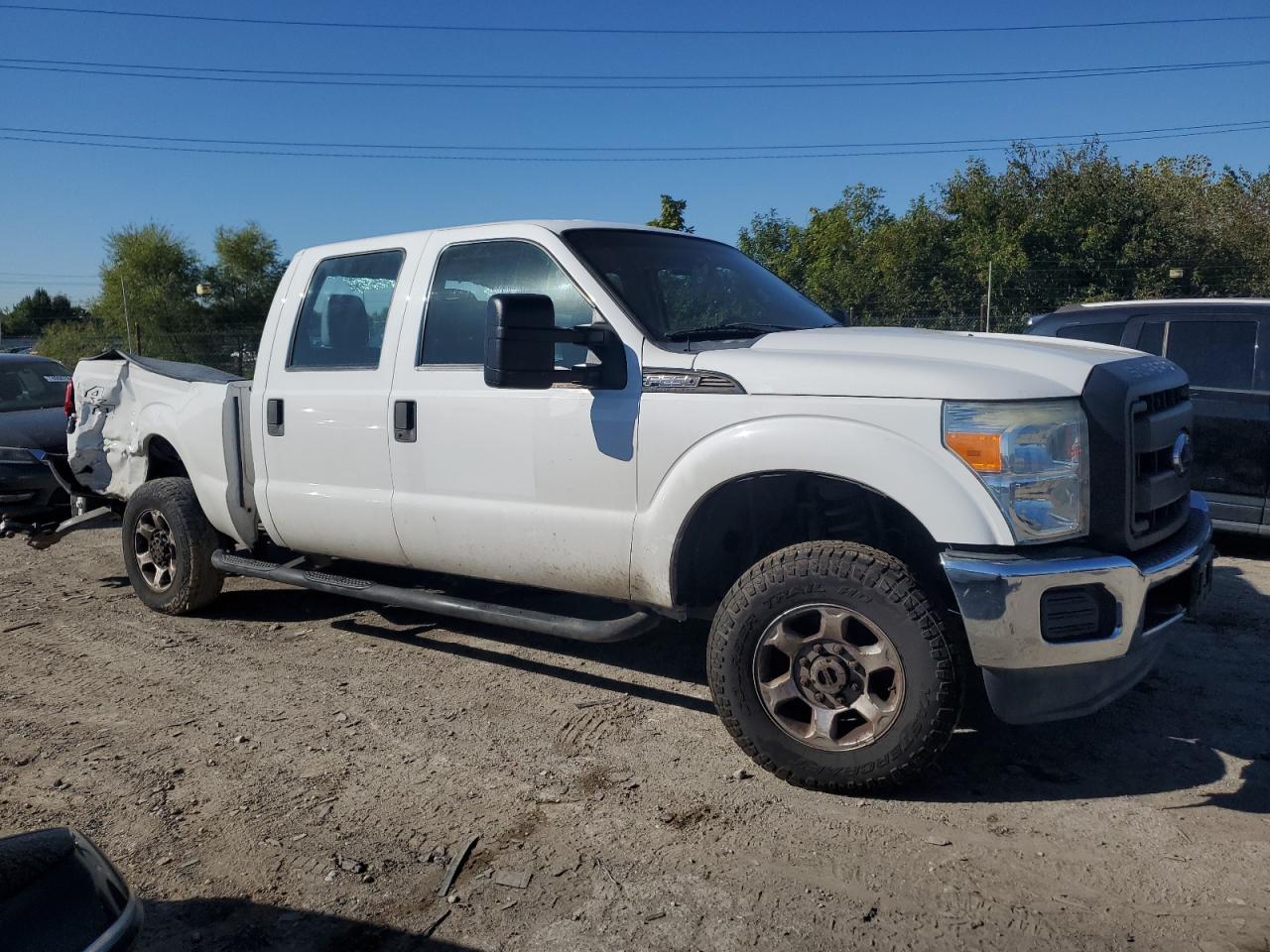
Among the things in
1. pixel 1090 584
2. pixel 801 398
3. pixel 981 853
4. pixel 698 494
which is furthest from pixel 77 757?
pixel 1090 584

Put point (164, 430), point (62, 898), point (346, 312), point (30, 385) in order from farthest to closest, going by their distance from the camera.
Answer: point (30, 385) < point (164, 430) < point (346, 312) < point (62, 898)

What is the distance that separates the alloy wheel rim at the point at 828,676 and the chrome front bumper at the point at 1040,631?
0.31 metres

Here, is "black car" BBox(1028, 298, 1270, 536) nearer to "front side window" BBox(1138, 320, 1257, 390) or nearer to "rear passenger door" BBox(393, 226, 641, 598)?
"front side window" BBox(1138, 320, 1257, 390)

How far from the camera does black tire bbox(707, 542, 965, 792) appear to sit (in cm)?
316

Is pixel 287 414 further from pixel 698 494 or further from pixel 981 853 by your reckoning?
pixel 981 853

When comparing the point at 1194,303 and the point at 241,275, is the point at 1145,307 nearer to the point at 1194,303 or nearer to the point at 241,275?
the point at 1194,303

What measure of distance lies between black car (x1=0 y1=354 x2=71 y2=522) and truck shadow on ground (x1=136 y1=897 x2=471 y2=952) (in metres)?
5.27

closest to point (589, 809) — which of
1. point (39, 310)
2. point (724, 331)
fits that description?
point (724, 331)

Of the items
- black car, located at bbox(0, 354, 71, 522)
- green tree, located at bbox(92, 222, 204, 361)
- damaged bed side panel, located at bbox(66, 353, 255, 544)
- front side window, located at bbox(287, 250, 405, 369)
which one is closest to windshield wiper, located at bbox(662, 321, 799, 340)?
front side window, located at bbox(287, 250, 405, 369)

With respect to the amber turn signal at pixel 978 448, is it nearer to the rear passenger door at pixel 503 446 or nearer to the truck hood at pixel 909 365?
the truck hood at pixel 909 365

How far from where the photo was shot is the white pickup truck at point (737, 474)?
10.1 feet

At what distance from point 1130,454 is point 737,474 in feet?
4.07

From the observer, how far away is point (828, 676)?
10.9 feet

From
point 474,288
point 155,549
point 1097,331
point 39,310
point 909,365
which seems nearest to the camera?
point 909,365
